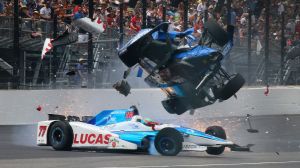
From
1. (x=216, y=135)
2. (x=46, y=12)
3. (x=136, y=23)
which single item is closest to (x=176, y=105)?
(x=216, y=135)

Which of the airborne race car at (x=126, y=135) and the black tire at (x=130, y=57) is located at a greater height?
the black tire at (x=130, y=57)

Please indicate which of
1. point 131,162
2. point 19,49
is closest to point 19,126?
point 19,49

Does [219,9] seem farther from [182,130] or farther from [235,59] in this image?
[182,130]

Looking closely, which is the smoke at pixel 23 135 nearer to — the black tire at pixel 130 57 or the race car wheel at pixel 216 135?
the black tire at pixel 130 57

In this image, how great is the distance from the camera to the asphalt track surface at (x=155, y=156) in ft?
43.5

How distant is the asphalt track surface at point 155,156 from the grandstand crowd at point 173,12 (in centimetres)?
317

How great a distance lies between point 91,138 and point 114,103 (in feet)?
20.5

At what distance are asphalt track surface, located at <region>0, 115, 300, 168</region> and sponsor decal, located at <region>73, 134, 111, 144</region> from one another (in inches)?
7.4

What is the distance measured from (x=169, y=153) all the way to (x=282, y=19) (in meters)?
12.7

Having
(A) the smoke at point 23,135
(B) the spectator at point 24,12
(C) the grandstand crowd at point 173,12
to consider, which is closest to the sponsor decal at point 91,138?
(A) the smoke at point 23,135

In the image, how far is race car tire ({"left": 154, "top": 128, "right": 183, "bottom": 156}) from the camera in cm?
1512

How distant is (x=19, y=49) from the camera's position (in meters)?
20.8

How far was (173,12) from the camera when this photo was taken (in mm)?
24406

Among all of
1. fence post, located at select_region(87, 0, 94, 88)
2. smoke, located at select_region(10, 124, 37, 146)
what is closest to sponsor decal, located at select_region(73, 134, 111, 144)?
smoke, located at select_region(10, 124, 37, 146)
